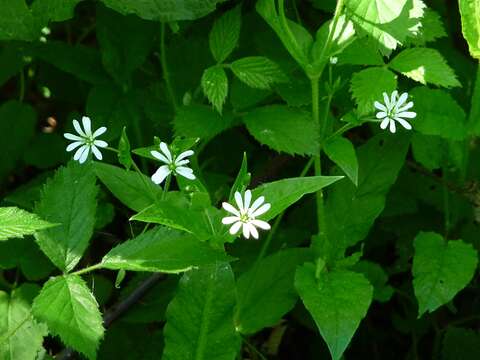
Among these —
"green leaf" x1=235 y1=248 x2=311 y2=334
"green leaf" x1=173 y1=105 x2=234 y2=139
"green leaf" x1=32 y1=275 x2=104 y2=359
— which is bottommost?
"green leaf" x1=235 y1=248 x2=311 y2=334

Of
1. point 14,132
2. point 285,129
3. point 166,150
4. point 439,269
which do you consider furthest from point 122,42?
point 439,269

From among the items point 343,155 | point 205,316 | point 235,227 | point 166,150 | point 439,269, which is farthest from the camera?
point 439,269

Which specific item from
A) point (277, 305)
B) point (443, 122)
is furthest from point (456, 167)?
point (277, 305)

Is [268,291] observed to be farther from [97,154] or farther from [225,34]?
[225,34]

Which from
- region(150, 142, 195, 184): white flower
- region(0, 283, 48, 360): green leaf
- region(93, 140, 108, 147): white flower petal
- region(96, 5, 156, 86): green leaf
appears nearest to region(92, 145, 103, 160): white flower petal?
region(93, 140, 108, 147): white flower petal

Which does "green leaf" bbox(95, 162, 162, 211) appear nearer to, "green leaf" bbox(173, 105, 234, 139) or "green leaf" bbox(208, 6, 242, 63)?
"green leaf" bbox(173, 105, 234, 139)

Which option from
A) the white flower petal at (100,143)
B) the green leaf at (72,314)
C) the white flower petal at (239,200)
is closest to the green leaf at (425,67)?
the white flower petal at (239,200)

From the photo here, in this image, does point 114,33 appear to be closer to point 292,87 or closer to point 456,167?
point 292,87
